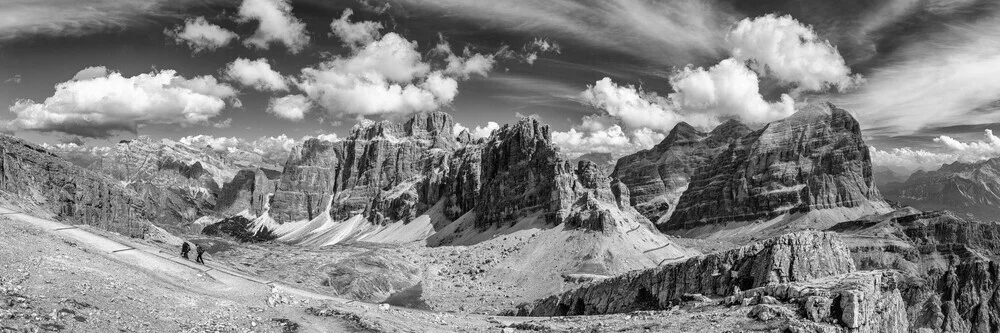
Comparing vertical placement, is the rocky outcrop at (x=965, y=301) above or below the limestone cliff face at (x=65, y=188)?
below

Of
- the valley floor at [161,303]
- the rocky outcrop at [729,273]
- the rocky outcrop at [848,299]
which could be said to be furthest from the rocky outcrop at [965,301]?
the valley floor at [161,303]

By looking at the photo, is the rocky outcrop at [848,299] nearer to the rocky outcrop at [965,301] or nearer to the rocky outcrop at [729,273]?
the rocky outcrop at [729,273]

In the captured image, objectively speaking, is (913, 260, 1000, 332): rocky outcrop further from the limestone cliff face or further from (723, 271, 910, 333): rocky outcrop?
the limestone cliff face

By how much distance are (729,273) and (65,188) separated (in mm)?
150835

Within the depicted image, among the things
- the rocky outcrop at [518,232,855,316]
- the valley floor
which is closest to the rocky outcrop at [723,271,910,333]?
the rocky outcrop at [518,232,855,316]

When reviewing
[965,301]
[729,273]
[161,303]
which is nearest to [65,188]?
[161,303]

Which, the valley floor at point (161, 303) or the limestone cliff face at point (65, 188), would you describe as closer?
the valley floor at point (161, 303)

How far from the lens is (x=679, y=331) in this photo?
43.3 m

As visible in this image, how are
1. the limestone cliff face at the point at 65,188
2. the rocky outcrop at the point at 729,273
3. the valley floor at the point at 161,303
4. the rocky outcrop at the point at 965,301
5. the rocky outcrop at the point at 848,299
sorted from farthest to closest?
1. the rocky outcrop at the point at 965,301
2. the limestone cliff face at the point at 65,188
3. the rocky outcrop at the point at 729,273
4. the rocky outcrop at the point at 848,299
5. the valley floor at the point at 161,303

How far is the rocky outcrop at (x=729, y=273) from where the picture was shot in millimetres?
57125

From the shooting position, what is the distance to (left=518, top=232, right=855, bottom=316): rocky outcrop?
57.1 meters

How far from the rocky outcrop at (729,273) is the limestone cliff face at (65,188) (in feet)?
331

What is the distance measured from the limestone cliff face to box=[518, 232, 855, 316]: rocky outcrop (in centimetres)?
10099

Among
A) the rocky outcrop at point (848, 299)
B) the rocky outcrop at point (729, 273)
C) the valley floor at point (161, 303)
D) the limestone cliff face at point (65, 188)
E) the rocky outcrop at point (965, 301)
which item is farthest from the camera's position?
the rocky outcrop at point (965, 301)
